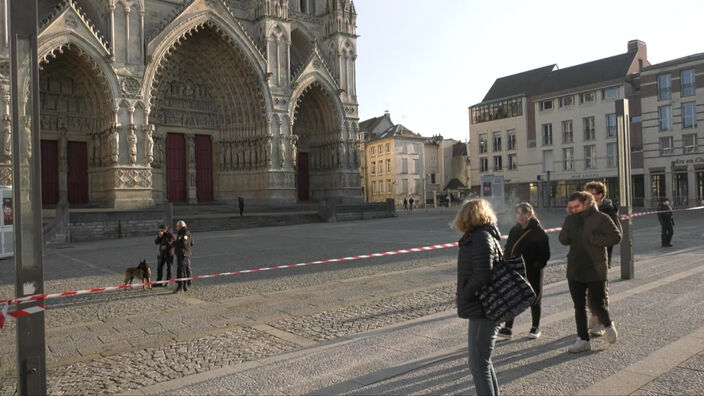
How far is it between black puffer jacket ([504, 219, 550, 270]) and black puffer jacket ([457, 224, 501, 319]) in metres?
2.16

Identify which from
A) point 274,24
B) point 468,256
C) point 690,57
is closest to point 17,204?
point 468,256

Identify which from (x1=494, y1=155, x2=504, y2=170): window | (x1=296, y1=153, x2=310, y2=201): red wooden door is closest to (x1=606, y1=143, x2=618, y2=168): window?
(x1=494, y1=155, x2=504, y2=170): window

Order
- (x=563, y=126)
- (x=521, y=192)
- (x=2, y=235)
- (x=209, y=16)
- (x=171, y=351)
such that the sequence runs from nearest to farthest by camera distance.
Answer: (x=171, y=351)
(x=2, y=235)
(x=209, y=16)
(x=563, y=126)
(x=521, y=192)

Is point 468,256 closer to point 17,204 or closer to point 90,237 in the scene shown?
point 17,204

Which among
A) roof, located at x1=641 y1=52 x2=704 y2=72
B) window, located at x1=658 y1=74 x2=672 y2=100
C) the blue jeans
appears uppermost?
roof, located at x1=641 y1=52 x2=704 y2=72

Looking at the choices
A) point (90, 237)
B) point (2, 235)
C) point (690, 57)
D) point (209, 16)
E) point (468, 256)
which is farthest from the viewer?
point (690, 57)

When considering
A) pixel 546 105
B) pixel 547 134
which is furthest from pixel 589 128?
pixel 546 105

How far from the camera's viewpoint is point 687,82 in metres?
40.5

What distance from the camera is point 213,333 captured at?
6.25m

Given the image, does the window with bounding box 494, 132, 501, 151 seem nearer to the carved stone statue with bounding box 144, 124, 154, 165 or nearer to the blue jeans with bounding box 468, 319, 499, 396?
the carved stone statue with bounding box 144, 124, 154, 165

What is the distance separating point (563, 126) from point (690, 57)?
1152 cm

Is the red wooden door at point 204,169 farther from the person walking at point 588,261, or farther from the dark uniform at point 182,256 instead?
the person walking at point 588,261

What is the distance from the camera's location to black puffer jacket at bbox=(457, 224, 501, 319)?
347 centimetres

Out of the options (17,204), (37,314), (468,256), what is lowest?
(37,314)
